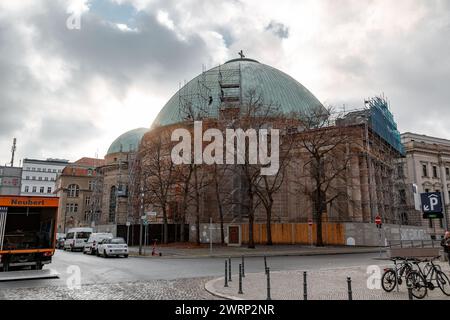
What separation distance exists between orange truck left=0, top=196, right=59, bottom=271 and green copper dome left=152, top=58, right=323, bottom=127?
34699mm

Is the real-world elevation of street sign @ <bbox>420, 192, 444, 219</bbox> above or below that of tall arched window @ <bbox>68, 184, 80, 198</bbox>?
below

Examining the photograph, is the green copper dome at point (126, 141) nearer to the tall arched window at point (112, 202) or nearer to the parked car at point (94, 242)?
the tall arched window at point (112, 202)

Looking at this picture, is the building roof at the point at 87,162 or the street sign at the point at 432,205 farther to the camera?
the building roof at the point at 87,162

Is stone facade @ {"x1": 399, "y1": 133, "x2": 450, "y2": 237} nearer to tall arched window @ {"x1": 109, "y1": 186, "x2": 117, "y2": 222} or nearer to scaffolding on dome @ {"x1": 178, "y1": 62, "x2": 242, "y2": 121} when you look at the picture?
scaffolding on dome @ {"x1": 178, "y1": 62, "x2": 242, "y2": 121}

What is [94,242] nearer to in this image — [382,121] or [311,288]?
[311,288]

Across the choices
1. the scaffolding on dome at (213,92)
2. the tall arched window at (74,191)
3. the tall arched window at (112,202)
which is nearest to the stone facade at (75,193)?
the tall arched window at (74,191)

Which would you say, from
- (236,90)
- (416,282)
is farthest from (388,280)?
(236,90)

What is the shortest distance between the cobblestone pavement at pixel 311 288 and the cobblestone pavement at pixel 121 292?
29.0 inches

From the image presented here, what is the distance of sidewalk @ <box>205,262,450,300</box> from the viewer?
35.1 feet

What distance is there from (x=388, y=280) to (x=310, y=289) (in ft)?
7.93

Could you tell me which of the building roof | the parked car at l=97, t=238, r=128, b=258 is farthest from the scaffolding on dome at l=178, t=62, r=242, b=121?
the building roof

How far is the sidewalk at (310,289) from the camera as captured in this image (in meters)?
10.7
